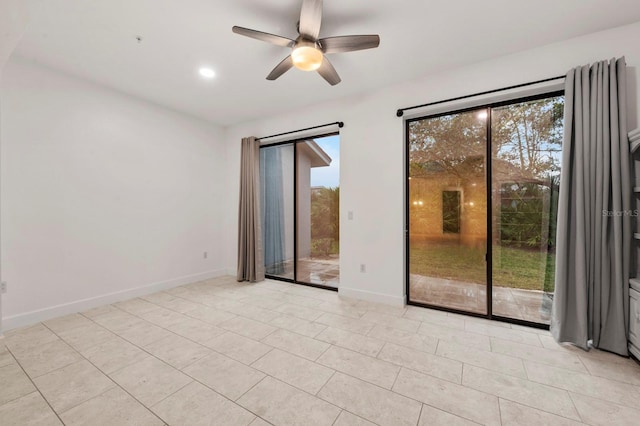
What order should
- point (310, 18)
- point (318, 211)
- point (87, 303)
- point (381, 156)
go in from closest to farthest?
point (310, 18) < point (87, 303) < point (381, 156) < point (318, 211)

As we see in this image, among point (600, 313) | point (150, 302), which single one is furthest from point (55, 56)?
point (600, 313)

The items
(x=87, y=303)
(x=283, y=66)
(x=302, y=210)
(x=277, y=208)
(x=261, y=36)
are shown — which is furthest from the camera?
(x=277, y=208)

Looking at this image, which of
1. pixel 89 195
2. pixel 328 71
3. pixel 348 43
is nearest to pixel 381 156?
pixel 328 71

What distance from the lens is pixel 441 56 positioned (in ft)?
8.77

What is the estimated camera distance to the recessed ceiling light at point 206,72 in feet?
9.51

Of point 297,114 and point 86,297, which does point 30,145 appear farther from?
point 297,114

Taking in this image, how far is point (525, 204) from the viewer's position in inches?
106

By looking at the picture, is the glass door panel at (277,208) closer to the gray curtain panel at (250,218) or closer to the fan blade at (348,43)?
the gray curtain panel at (250,218)

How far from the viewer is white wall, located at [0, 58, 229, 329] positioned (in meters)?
2.66

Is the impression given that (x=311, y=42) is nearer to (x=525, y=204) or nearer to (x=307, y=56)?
(x=307, y=56)

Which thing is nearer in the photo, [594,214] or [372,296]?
[594,214]

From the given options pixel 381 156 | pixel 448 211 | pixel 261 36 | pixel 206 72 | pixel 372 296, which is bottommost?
pixel 372 296

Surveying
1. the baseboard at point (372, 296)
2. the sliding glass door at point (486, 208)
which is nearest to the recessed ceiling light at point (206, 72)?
the sliding glass door at point (486, 208)

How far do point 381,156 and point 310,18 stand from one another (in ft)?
6.08
